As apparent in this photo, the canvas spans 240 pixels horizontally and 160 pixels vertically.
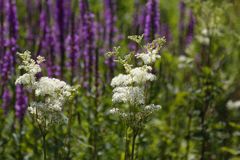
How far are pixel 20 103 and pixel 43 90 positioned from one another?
208cm

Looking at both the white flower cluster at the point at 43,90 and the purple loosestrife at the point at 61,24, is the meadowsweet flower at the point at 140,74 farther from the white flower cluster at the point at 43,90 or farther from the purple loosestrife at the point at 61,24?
the purple loosestrife at the point at 61,24

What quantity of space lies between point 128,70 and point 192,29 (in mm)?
3992

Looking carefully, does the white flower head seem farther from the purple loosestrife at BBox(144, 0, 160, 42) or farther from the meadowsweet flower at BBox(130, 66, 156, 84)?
the purple loosestrife at BBox(144, 0, 160, 42)

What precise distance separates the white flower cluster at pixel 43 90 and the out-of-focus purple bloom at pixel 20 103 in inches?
73.1

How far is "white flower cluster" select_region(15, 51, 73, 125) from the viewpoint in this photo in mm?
3086

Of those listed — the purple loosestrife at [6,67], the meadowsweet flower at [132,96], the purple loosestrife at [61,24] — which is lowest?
the meadowsweet flower at [132,96]

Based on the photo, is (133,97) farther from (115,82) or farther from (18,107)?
(18,107)

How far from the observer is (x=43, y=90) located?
307cm

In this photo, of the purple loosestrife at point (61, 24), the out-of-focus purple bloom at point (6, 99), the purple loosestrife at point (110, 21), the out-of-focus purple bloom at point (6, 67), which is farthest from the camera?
the purple loosestrife at point (110, 21)

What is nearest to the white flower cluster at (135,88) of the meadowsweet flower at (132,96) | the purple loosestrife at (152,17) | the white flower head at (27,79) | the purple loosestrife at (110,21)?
the meadowsweet flower at (132,96)

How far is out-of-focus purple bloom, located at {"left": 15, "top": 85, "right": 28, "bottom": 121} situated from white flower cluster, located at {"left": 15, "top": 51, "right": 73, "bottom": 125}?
6.09ft

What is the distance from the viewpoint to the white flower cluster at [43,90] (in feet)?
10.1

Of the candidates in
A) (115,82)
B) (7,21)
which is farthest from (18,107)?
(115,82)

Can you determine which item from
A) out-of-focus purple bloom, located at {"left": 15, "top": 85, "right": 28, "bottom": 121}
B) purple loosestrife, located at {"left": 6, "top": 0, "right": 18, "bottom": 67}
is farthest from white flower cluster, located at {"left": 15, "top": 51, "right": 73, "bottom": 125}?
purple loosestrife, located at {"left": 6, "top": 0, "right": 18, "bottom": 67}
